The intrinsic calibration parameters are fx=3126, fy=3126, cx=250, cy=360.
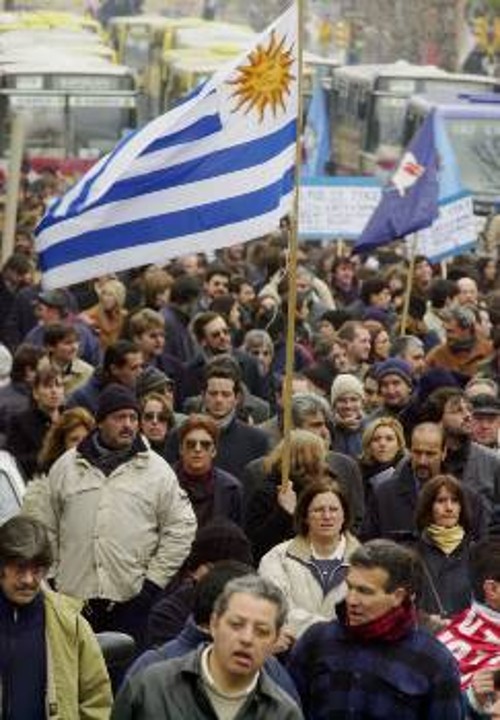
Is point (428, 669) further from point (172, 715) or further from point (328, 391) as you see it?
point (328, 391)

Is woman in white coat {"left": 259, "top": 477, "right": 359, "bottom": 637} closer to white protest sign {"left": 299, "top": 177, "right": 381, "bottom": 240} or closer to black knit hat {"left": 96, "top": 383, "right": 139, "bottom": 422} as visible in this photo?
black knit hat {"left": 96, "top": 383, "right": 139, "bottom": 422}

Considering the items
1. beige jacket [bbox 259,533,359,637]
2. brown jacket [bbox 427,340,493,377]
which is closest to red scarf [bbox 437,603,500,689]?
beige jacket [bbox 259,533,359,637]

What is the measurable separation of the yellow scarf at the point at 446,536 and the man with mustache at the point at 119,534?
3.31 feet

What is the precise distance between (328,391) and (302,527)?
557 centimetres

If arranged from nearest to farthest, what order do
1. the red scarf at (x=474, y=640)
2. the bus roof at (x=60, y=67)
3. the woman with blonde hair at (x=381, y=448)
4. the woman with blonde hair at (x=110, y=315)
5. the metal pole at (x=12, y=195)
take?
the red scarf at (x=474, y=640) < the woman with blonde hair at (x=381, y=448) < the woman with blonde hair at (x=110, y=315) < the metal pole at (x=12, y=195) < the bus roof at (x=60, y=67)

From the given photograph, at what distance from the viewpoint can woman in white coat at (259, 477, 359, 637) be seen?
10273 mm

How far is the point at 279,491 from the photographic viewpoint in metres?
12.1

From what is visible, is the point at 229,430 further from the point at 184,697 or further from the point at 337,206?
the point at 337,206

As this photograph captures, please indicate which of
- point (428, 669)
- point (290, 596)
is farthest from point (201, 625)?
point (290, 596)

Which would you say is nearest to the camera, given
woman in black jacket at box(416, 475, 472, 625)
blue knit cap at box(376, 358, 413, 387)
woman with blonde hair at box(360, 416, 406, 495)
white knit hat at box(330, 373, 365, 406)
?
woman in black jacket at box(416, 475, 472, 625)

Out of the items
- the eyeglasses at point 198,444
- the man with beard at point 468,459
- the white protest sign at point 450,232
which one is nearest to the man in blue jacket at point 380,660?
the eyeglasses at point 198,444

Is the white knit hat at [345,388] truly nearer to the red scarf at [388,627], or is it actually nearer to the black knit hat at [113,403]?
the black knit hat at [113,403]

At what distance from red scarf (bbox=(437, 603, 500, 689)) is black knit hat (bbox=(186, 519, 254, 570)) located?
709 mm

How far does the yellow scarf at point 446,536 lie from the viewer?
434 inches
